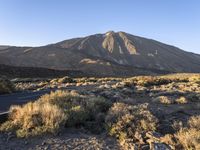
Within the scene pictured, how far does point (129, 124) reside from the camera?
1009cm

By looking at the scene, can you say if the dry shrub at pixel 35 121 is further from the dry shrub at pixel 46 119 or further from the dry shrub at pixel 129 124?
the dry shrub at pixel 129 124

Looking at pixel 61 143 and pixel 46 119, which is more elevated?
pixel 46 119

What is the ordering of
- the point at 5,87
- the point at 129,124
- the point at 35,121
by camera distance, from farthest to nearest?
the point at 5,87, the point at 35,121, the point at 129,124

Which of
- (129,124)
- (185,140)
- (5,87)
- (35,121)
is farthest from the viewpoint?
(5,87)

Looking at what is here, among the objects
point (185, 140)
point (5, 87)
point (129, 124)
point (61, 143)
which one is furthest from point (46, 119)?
point (5, 87)

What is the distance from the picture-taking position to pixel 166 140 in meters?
8.52

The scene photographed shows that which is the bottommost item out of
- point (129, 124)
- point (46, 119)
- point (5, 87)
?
point (5, 87)

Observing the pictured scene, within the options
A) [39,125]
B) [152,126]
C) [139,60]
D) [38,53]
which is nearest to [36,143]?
[39,125]

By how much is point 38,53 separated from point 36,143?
152 metres

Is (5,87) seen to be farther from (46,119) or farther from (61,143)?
(61,143)

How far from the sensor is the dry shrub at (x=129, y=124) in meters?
9.48

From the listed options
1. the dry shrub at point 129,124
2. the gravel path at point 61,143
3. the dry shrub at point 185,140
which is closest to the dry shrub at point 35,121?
the gravel path at point 61,143

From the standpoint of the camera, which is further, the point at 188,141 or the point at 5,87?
the point at 5,87

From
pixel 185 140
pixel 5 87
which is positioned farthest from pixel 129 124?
pixel 5 87
